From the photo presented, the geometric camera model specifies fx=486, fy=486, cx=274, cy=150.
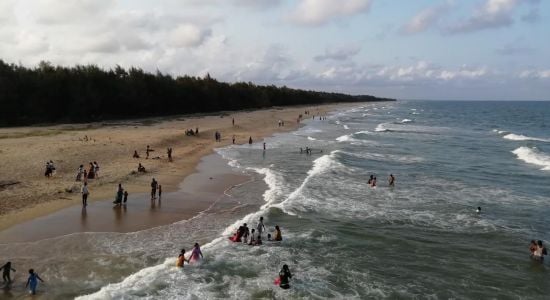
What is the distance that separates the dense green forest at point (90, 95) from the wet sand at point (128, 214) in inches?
1409

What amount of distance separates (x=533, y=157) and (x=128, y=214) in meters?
41.2

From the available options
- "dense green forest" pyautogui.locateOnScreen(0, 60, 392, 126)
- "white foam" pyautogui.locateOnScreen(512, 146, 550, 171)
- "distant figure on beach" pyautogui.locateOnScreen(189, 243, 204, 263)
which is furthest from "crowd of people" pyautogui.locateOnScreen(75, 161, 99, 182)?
"white foam" pyautogui.locateOnScreen(512, 146, 550, 171)

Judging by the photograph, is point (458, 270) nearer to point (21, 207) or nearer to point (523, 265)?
point (523, 265)

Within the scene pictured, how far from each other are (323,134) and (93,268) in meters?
54.0

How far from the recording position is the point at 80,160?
3366 cm

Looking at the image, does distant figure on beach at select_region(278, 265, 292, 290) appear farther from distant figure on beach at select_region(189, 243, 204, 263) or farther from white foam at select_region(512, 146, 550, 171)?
white foam at select_region(512, 146, 550, 171)

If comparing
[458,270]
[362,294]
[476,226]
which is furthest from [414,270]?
[476,226]

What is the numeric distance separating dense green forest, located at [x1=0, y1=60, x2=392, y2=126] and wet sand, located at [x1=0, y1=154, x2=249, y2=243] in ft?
117

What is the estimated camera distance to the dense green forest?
5638cm

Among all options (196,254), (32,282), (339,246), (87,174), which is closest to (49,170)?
(87,174)

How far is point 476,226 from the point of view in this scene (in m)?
23.0

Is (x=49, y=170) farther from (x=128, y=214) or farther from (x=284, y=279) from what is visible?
(x=284, y=279)

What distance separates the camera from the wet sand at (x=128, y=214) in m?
19.3

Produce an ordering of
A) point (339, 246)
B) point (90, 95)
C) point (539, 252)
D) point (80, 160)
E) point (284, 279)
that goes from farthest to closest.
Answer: point (90, 95) < point (80, 160) < point (339, 246) < point (539, 252) < point (284, 279)
